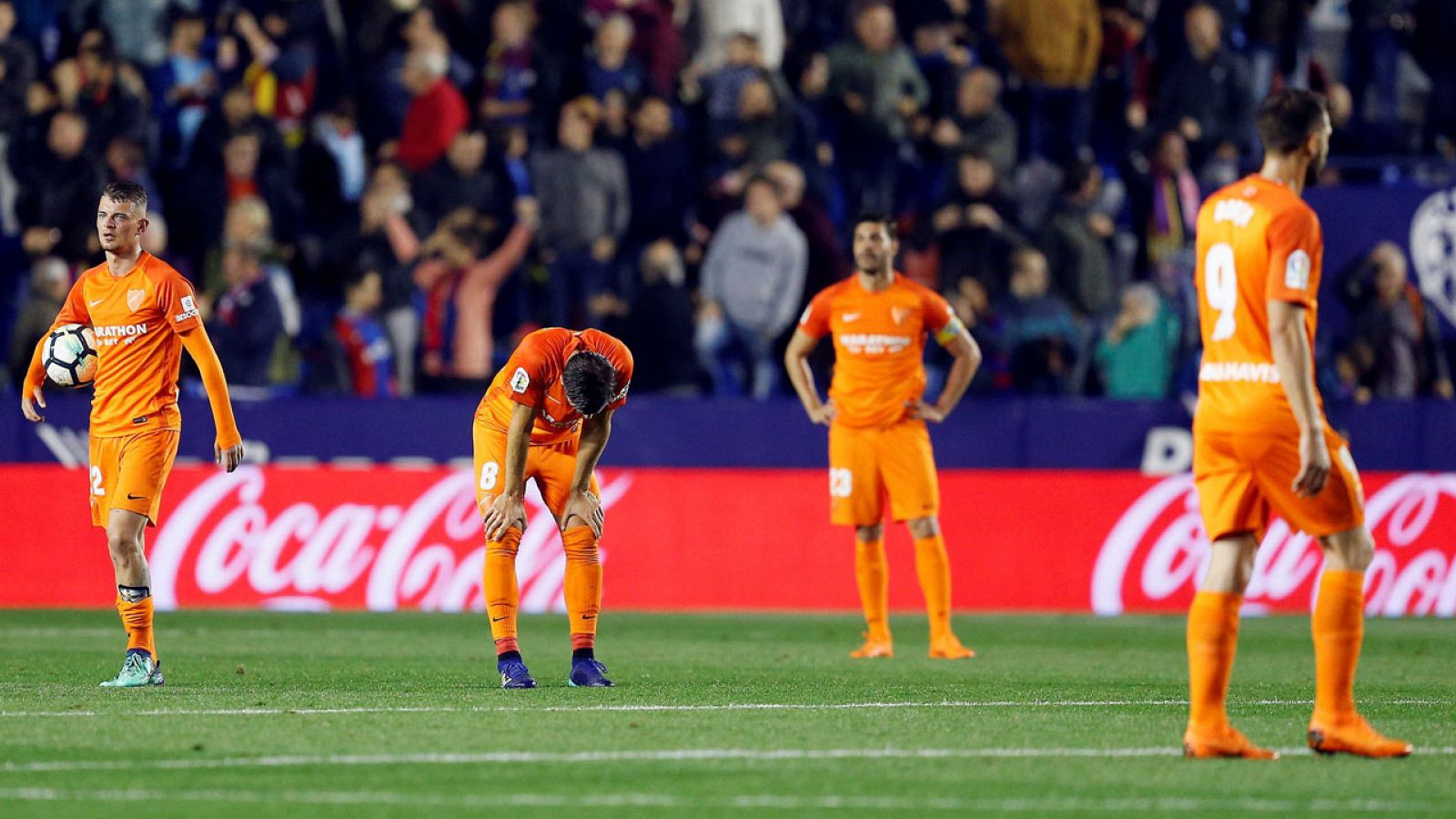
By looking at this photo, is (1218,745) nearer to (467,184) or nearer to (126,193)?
(126,193)

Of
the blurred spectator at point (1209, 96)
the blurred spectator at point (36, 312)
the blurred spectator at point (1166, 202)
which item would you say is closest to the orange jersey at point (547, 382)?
the blurred spectator at point (36, 312)

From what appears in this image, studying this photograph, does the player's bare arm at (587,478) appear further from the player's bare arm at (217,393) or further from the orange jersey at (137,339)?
the orange jersey at (137,339)

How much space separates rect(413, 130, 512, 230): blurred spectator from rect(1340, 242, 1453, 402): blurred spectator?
7.04 meters

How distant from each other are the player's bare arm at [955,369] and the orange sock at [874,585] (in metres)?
0.80

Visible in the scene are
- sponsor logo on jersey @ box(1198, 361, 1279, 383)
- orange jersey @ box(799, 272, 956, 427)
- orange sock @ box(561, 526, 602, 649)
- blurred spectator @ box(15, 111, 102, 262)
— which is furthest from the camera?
blurred spectator @ box(15, 111, 102, 262)

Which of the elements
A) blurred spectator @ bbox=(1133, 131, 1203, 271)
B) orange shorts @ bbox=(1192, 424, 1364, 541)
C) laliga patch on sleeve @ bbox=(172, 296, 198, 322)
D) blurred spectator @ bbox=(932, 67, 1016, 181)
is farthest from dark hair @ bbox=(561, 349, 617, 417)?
blurred spectator @ bbox=(1133, 131, 1203, 271)

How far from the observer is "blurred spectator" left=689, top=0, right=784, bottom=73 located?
798 inches

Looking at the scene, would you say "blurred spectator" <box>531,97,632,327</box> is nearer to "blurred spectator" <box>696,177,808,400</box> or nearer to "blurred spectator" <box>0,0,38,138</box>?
"blurred spectator" <box>696,177,808,400</box>

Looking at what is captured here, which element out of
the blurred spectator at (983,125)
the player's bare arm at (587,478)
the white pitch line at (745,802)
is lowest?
the white pitch line at (745,802)

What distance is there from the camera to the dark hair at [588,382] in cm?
949

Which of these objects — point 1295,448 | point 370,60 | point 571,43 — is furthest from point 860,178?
point 1295,448

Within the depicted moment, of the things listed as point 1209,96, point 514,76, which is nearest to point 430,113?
point 514,76

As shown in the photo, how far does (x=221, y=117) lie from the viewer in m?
19.1

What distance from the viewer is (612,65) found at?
19703 millimetres
